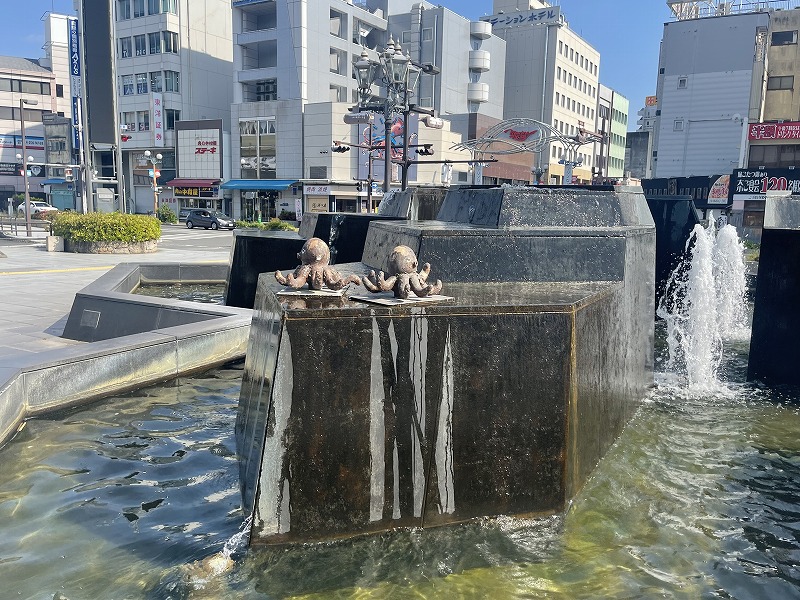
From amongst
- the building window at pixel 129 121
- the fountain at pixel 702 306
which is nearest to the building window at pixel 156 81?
the building window at pixel 129 121

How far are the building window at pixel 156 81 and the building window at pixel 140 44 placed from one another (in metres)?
2.10

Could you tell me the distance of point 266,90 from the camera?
171 feet

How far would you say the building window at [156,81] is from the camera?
54.8m

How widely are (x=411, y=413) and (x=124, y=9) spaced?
62.1m

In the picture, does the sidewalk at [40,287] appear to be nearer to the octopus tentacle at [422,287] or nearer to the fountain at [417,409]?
the fountain at [417,409]

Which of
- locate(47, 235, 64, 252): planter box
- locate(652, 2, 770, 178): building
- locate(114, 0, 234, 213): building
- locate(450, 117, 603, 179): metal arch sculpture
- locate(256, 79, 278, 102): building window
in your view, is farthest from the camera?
locate(114, 0, 234, 213): building

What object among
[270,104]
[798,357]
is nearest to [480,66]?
[270,104]

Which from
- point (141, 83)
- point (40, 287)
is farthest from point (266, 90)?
point (40, 287)

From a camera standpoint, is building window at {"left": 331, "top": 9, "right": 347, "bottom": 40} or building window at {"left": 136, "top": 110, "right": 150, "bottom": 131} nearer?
building window at {"left": 331, "top": 9, "right": 347, "bottom": 40}

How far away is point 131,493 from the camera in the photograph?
179 inches

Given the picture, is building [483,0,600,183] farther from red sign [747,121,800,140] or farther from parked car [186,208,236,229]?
parked car [186,208,236,229]

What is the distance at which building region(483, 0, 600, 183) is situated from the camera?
216 feet

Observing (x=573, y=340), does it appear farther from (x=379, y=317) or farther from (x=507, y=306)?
(x=379, y=317)

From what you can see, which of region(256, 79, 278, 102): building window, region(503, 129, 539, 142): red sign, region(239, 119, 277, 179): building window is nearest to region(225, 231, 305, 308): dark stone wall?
region(239, 119, 277, 179): building window
